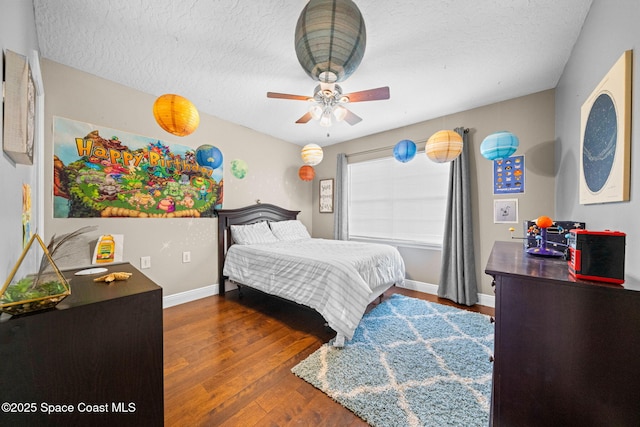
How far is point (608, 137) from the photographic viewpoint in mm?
1260

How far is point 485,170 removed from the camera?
2996 millimetres

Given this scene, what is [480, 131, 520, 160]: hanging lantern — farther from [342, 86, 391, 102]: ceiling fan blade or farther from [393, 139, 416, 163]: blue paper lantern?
[342, 86, 391, 102]: ceiling fan blade

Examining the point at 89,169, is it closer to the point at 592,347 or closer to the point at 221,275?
the point at 221,275

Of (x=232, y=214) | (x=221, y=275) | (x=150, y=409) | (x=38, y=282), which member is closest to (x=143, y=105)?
(x=232, y=214)

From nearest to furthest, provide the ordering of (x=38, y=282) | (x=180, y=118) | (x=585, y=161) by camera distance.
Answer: (x=38, y=282), (x=585, y=161), (x=180, y=118)

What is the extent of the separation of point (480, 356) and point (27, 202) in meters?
3.31

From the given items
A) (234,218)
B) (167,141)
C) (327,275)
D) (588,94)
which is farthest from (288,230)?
(588,94)

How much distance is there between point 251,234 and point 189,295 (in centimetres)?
Result: 112

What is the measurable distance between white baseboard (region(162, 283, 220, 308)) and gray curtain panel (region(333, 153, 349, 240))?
87.0 inches

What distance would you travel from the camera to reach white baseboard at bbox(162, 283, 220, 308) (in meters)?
2.87

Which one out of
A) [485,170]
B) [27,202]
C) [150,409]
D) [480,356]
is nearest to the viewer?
[150,409]

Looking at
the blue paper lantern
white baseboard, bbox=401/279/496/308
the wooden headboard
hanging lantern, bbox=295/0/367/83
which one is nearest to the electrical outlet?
the wooden headboard

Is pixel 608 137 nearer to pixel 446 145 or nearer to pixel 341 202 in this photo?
pixel 446 145

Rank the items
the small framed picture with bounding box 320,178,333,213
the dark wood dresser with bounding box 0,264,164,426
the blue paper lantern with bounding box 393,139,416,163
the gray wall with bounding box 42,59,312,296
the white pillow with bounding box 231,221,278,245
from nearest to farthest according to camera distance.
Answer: the dark wood dresser with bounding box 0,264,164,426 → the gray wall with bounding box 42,59,312,296 → the blue paper lantern with bounding box 393,139,416,163 → the white pillow with bounding box 231,221,278,245 → the small framed picture with bounding box 320,178,333,213
